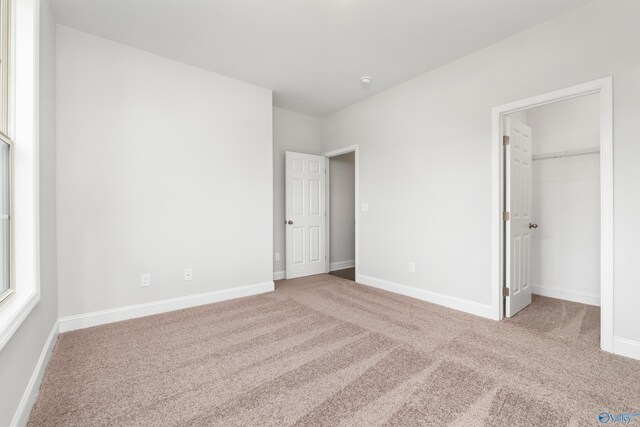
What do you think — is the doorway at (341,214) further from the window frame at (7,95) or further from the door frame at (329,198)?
the window frame at (7,95)

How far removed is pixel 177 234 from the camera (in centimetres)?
310

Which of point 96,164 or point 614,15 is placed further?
point 96,164

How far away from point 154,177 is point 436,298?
3.37 meters

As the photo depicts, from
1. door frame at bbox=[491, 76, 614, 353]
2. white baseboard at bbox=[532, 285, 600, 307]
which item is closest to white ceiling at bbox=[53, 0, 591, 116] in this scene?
door frame at bbox=[491, 76, 614, 353]

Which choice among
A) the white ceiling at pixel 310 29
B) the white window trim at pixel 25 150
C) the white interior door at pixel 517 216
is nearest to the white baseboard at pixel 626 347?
the white interior door at pixel 517 216

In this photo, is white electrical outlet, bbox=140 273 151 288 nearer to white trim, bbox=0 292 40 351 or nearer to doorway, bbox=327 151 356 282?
white trim, bbox=0 292 40 351

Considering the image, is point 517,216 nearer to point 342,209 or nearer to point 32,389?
point 342,209

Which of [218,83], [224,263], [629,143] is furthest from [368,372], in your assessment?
[218,83]

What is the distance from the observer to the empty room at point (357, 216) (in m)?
1.60

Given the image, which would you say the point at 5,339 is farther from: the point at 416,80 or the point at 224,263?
the point at 416,80

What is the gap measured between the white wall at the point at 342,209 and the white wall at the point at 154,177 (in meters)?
1.68

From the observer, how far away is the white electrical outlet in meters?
2.88

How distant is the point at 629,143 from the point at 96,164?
4360mm

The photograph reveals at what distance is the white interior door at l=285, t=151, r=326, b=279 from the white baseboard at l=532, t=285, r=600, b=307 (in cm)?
303
